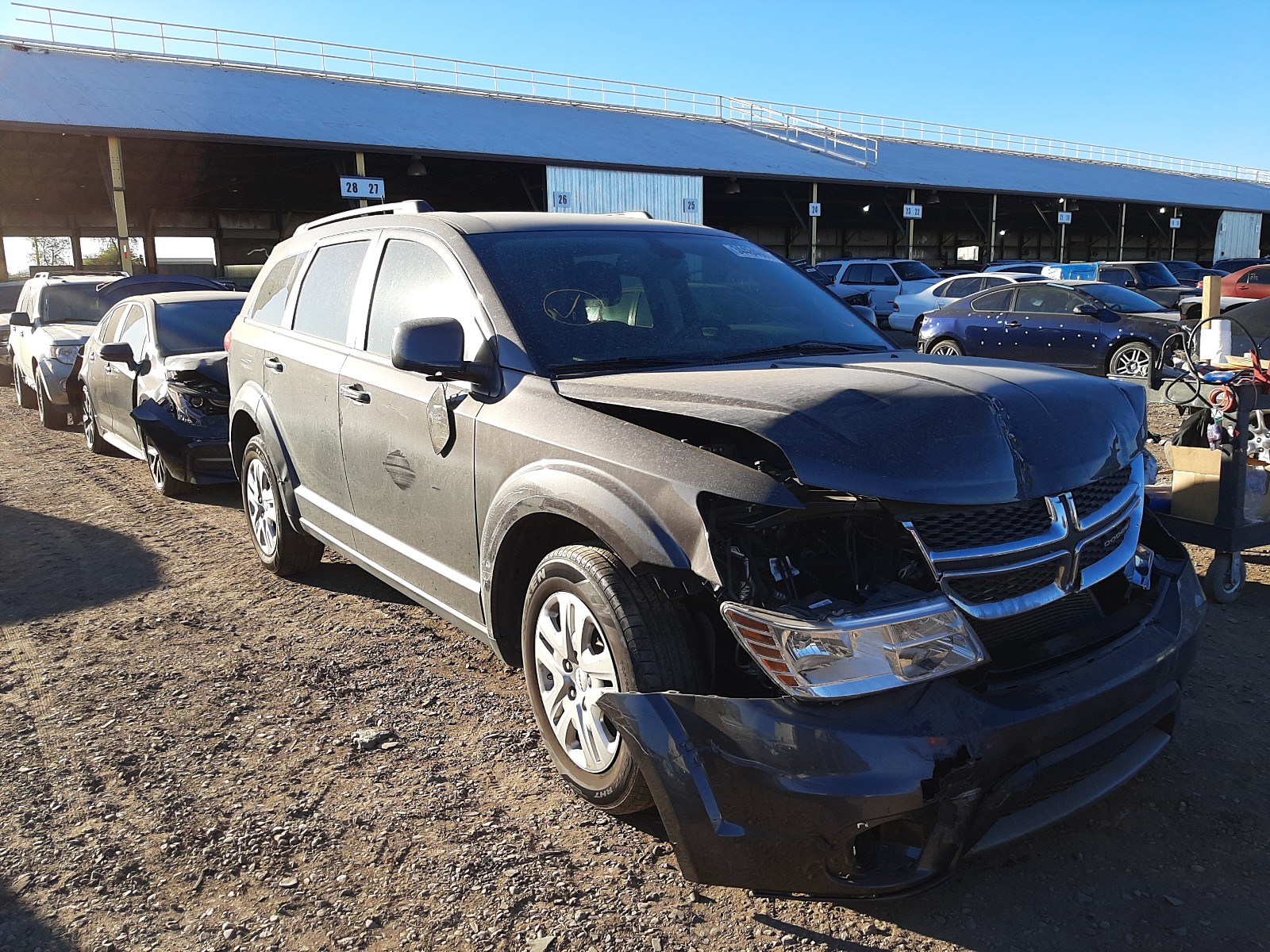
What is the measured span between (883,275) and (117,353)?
62.8 feet

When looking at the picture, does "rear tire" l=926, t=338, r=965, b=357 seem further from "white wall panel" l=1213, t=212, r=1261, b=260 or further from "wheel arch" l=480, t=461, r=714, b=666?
"white wall panel" l=1213, t=212, r=1261, b=260

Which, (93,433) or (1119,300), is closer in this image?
(93,433)

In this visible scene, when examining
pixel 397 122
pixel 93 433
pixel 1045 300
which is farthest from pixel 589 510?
pixel 397 122

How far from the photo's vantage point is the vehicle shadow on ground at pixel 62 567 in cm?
525

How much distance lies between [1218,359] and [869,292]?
18.4 m

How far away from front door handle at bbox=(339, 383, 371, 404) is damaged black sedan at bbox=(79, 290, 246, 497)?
12.1 ft

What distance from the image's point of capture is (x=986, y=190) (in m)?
37.1

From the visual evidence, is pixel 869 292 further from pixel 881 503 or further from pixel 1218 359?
pixel 881 503

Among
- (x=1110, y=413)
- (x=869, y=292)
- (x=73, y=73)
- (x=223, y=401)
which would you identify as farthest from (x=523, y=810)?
(x=73, y=73)

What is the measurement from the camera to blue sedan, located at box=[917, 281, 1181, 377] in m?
13.8

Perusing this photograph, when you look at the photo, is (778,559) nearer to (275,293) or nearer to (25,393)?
(275,293)

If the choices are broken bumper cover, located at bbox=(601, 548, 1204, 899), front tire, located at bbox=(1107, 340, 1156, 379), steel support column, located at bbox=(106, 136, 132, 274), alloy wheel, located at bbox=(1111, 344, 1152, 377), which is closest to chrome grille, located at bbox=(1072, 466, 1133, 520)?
broken bumper cover, located at bbox=(601, 548, 1204, 899)

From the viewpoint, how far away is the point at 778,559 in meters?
2.60

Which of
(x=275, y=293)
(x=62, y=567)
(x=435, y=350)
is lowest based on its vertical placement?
(x=62, y=567)
